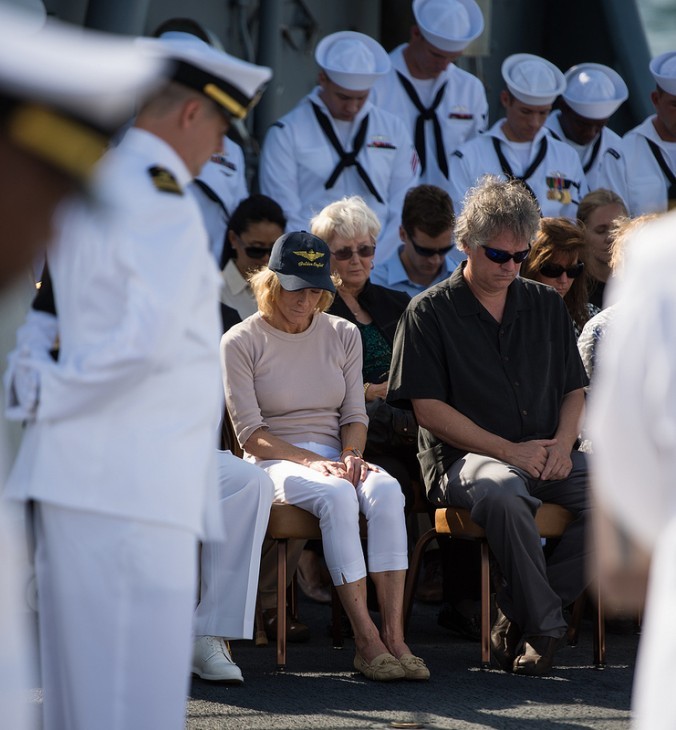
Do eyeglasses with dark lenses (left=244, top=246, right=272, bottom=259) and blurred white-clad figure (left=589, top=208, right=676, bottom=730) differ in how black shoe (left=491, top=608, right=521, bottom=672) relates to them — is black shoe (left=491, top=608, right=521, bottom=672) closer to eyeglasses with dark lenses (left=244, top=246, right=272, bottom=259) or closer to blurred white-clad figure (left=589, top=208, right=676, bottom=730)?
eyeglasses with dark lenses (left=244, top=246, right=272, bottom=259)

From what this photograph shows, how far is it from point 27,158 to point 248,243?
474 cm

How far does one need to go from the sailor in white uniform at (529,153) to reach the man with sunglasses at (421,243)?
995 millimetres

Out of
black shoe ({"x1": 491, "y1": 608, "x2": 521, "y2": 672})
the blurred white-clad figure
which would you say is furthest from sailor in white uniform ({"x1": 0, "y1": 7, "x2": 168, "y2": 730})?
black shoe ({"x1": 491, "y1": 608, "x2": 521, "y2": 672})

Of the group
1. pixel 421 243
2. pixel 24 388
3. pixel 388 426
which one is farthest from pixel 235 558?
pixel 421 243

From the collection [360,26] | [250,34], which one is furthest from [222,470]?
[360,26]

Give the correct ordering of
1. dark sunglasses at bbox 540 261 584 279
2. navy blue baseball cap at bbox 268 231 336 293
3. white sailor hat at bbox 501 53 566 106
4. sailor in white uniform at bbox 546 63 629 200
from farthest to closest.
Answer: sailor in white uniform at bbox 546 63 629 200
white sailor hat at bbox 501 53 566 106
dark sunglasses at bbox 540 261 584 279
navy blue baseball cap at bbox 268 231 336 293

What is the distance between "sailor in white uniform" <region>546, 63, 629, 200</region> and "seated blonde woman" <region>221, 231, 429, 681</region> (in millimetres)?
3502

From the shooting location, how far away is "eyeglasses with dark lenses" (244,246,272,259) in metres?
6.05

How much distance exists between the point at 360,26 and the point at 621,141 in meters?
2.23

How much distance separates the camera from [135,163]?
269 centimetres

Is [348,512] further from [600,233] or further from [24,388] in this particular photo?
[600,233]

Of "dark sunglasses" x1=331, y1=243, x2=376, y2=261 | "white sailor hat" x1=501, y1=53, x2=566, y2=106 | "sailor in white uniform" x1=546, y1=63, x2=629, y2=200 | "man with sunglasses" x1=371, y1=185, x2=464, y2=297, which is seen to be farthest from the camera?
"sailor in white uniform" x1=546, y1=63, x2=629, y2=200

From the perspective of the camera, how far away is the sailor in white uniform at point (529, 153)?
7.48 meters

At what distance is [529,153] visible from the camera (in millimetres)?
7645
